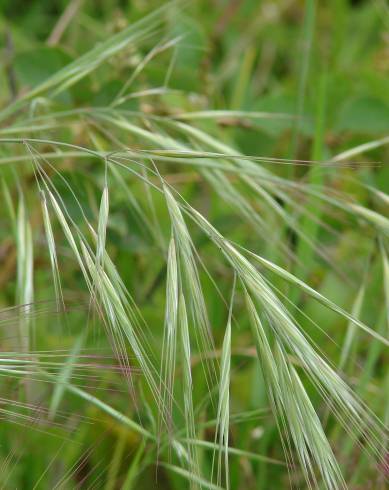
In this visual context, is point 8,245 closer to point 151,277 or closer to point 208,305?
point 151,277

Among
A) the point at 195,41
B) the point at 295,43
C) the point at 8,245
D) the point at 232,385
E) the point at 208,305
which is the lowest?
the point at 232,385

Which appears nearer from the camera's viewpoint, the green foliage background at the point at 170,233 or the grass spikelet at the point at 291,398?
the grass spikelet at the point at 291,398

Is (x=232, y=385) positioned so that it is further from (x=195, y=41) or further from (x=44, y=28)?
(x=44, y=28)

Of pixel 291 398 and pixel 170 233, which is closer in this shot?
pixel 291 398

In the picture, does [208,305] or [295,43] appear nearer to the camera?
[208,305]

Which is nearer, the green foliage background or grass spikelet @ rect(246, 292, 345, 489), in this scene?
grass spikelet @ rect(246, 292, 345, 489)

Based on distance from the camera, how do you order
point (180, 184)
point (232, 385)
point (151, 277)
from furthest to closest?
point (180, 184), point (151, 277), point (232, 385)

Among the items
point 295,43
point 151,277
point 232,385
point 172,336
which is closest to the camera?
point 172,336

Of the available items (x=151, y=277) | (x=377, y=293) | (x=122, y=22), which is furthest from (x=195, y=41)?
(x=377, y=293)

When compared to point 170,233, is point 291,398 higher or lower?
lower

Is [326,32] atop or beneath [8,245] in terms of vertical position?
atop

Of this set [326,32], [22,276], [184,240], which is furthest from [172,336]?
[326,32]
